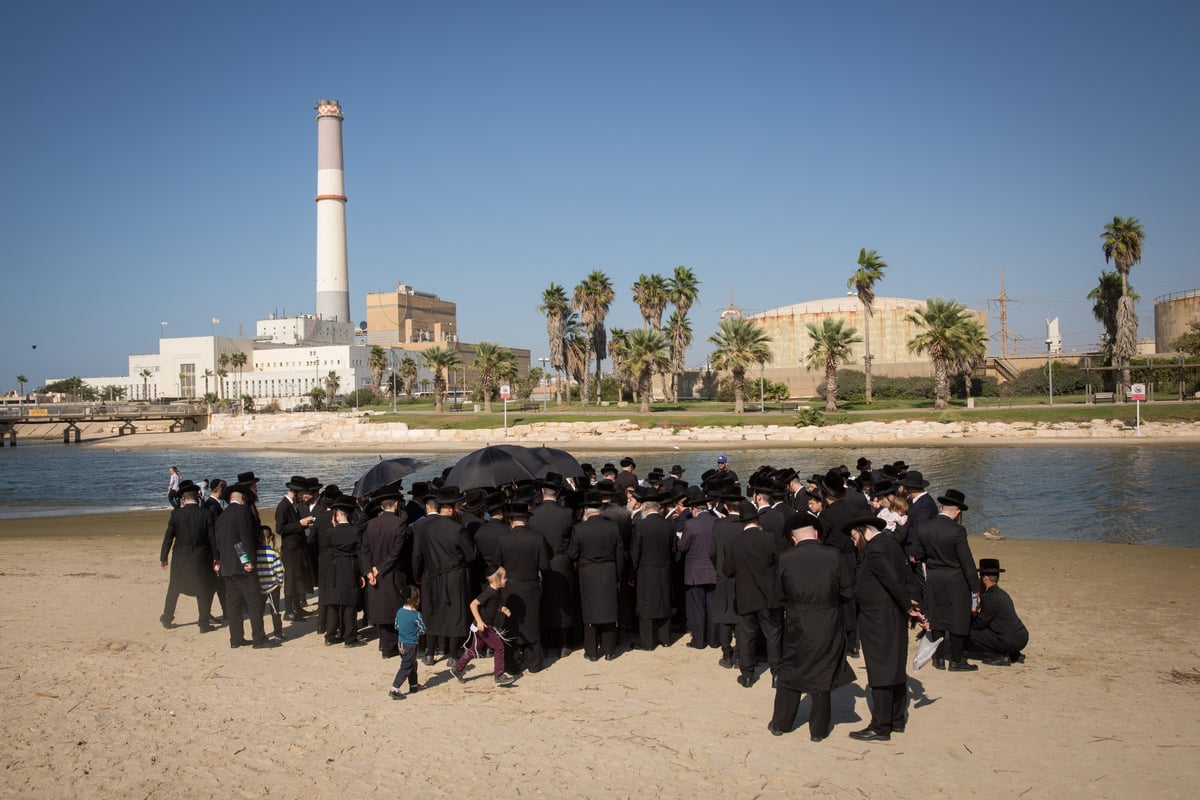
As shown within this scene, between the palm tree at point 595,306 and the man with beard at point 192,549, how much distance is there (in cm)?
6711

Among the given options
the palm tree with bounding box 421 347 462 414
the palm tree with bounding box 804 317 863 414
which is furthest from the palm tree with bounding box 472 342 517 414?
the palm tree with bounding box 804 317 863 414

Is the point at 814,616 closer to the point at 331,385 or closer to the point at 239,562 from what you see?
the point at 239,562

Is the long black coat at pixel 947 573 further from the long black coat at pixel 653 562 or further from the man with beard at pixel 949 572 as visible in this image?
the long black coat at pixel 653 562

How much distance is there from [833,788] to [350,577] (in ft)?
19.9

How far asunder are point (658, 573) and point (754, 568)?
189 centimetres

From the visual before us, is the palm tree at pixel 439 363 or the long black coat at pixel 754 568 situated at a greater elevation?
the palm tree at pixel 439 363

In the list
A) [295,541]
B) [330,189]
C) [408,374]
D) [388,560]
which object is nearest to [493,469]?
[295,541]

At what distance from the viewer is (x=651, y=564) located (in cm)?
1008

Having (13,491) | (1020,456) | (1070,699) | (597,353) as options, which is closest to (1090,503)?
(1020,456)

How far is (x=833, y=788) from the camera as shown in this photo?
645 cm

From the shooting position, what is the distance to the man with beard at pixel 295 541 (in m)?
11.5

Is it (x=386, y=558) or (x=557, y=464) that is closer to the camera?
(x=386, y=558)

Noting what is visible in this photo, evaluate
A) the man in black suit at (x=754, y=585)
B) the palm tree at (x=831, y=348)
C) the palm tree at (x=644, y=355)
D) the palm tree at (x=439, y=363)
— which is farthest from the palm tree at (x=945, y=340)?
the man in black suit at (x=754, y=585)

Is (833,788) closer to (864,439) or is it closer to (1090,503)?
(1090,503)
